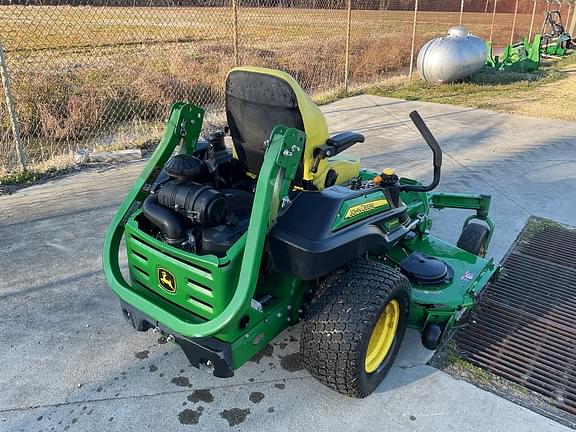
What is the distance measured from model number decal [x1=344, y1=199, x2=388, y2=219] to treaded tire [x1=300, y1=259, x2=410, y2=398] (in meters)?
0.30

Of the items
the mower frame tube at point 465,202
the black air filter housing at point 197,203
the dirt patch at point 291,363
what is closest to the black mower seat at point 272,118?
the black air filter housing at point 197,203

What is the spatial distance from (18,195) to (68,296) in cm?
212

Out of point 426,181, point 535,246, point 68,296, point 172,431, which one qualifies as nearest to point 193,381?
point 172,431

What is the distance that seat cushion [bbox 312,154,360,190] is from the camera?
9.96 ft

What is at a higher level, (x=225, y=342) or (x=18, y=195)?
(x=225, y=342)

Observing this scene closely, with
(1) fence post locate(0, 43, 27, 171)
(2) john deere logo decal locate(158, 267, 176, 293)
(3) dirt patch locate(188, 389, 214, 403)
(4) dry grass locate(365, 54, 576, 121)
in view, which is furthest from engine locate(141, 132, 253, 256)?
(4) dry grass locate(365, 54, 576, 121)

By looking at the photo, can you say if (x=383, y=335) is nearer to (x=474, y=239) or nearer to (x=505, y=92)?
(x=474, y=239)

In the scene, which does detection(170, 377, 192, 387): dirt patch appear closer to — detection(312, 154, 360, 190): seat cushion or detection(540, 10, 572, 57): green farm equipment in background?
detection(312, 154, 360, 190): seat cushion

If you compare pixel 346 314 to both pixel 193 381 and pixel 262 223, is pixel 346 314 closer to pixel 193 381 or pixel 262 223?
pixel 262 223

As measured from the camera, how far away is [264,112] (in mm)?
2846

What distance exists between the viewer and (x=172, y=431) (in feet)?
7.81

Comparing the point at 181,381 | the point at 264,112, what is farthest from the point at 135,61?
the point at 181,381

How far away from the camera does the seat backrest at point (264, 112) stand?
8.91 feet

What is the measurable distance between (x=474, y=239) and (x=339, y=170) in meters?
1.20
